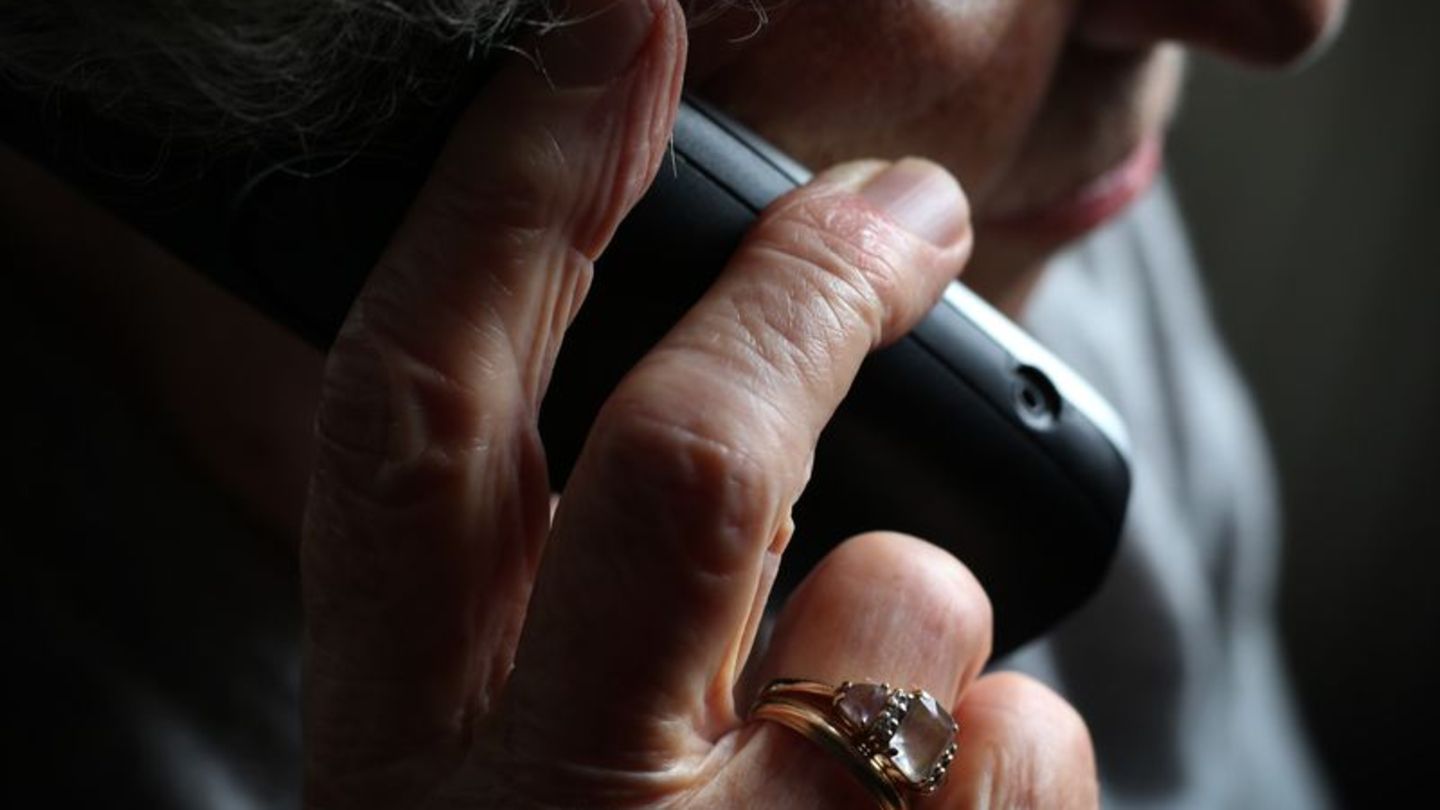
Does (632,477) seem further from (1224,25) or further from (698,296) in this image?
(1224,25)

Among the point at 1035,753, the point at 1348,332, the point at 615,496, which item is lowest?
the point at 1348,332

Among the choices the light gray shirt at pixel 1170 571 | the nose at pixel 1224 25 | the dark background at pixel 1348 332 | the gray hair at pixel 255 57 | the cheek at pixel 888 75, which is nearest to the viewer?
the gray hair at pixel 255 57

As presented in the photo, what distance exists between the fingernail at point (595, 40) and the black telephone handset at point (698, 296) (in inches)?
1.7

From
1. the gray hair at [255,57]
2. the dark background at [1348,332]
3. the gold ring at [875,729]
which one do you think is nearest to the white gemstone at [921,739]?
the gold ring at [875,729]

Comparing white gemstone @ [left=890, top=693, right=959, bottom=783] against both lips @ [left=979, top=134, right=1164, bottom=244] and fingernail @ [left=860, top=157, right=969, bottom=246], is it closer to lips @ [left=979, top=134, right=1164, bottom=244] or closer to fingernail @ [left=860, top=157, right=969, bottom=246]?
fingernail @ [left=860, top=157, right=969, bottom=246]

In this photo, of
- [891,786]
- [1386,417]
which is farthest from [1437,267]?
[891,786]

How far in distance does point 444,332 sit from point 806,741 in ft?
0.55

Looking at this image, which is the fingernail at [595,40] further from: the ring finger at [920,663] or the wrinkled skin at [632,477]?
the ring finger at [920,663]

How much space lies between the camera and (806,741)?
18.1 inches

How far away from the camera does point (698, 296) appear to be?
0.46 metres

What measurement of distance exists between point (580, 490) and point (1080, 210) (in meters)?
0.39

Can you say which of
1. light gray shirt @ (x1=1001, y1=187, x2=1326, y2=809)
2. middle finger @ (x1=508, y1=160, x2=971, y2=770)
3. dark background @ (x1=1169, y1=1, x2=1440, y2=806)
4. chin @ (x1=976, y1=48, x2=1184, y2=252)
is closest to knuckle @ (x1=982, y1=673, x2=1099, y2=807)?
middle finger @ (x1=508, y1=160, x2=971, y2=770)

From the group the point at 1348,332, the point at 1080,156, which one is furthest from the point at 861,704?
the point at 1348,332

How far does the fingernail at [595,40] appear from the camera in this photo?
16.1 inches
